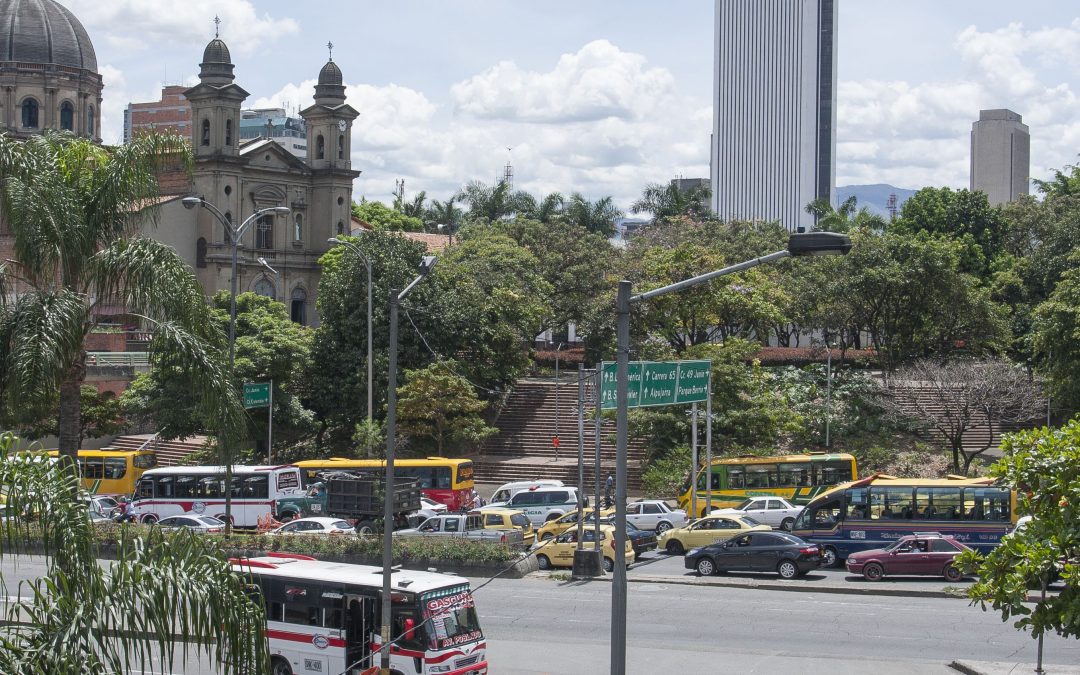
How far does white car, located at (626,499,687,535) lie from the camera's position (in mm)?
40188

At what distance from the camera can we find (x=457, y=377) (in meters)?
54.1

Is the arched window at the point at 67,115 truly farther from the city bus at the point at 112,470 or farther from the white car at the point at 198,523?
the white car at the point at 198,523

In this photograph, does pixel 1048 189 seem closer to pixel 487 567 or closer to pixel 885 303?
pixel 885 303

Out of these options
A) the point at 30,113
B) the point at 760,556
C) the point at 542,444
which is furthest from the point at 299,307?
the point at 760,556

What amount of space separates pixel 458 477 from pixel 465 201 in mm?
56562

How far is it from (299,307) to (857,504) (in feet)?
170

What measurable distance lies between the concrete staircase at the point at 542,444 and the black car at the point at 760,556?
20651 millimetres

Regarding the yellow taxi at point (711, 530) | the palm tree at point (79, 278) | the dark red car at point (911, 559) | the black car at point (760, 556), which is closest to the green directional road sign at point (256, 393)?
the yellow taxi at point (711, 530)

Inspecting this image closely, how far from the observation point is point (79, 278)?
1702 cm

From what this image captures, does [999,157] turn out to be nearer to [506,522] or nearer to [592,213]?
[592,213]

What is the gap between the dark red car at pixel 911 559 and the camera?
97.1 feet

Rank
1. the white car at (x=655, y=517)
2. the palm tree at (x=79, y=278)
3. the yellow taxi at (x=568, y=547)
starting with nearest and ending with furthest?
1. the palm tree at (x=79, y=278)
2. the yellow taxi at (x=568, y=547)
3. the white car at (x=655, y=517)

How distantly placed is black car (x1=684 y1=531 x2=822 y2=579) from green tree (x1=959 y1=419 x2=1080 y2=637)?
1693 centimetres

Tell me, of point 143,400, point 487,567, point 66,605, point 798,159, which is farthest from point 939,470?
point 798,159
